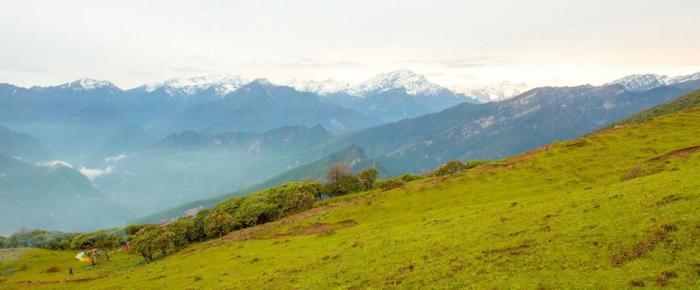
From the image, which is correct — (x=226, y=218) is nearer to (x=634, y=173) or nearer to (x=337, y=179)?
(x=337, y=179)

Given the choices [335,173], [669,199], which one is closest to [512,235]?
[669,199]

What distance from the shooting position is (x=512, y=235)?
41.3 meters

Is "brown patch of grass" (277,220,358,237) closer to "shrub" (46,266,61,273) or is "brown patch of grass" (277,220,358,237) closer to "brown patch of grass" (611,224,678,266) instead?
"brown patch of grass" (611,224,678,266)

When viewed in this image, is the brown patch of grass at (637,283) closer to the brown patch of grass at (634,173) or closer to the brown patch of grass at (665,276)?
the brown patch of grass at (665,276)

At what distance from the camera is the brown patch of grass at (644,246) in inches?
1156

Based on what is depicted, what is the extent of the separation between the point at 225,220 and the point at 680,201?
97466 mm

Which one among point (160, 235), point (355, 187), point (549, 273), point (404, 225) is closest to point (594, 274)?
point (549, 273)

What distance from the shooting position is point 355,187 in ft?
530

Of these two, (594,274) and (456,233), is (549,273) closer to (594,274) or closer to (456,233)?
(594,274)

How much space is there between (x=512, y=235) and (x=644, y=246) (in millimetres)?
11923

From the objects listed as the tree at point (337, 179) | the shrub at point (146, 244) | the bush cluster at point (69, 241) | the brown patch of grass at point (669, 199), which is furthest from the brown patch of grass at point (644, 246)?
the bush cluster at point (69, 241)

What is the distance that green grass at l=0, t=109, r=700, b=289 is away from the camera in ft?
98.7

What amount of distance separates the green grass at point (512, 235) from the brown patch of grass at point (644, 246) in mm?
60

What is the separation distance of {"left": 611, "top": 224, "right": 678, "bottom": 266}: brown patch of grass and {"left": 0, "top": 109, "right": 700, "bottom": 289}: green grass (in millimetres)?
60
